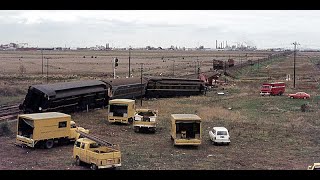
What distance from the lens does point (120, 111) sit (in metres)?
31.0

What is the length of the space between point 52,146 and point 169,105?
67.7 ft

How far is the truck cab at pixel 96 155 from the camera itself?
58.8 ft

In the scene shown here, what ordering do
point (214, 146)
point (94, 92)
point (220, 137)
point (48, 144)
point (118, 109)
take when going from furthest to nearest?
point (94, 92)
point (118, 109)
point (214, 146)
point (220, 137)
point (48, 144)

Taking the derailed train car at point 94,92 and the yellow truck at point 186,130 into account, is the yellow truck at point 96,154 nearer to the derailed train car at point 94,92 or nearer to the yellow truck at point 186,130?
the yellow truck at point 186,130

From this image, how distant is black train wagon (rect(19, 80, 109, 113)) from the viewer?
1192 inches

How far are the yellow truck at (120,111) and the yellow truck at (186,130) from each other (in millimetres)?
7588

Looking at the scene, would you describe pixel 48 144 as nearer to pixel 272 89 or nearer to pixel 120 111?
pixel 120 111

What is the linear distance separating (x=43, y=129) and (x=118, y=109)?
9542 mm

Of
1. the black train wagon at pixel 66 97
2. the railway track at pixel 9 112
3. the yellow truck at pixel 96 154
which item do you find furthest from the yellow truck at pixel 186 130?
the railway track at pixel 9 112

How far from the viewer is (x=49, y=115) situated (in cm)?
2312

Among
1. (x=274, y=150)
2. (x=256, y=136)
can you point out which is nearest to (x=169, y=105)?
(x=256, y=136)

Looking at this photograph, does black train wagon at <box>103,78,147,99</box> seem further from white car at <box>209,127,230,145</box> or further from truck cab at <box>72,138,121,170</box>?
truck cab at <box>72,138,121,170</box>

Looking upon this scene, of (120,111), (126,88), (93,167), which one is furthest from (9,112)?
(93,167)
